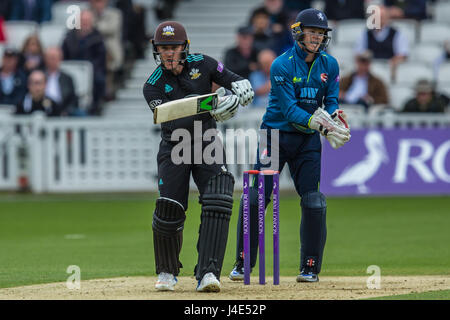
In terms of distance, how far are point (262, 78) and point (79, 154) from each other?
334 cm

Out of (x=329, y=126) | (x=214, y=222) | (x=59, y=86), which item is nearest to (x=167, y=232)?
(x=214, y=222)

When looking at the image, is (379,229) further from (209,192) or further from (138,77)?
(138,77)

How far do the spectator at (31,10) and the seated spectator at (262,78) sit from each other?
17.2ft

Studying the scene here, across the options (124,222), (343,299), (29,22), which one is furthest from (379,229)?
(29,22)

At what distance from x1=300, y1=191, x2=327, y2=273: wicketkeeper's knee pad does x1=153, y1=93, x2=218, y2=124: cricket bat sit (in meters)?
1.33

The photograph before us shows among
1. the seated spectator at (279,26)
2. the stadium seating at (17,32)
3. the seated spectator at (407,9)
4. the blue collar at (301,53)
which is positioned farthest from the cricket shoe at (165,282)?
the stadium seating at (17,32)

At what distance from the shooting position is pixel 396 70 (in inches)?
728

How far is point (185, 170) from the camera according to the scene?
806 cm

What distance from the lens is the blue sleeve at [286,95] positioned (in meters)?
8.46

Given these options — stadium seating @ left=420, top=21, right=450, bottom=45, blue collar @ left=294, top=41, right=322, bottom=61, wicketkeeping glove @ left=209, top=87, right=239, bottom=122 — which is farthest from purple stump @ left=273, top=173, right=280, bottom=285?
stadium seating @ left=420, top=21, right=450, bottom=45

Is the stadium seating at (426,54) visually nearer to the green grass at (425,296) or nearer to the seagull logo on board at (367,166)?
the seagull logo on board at (367,166)

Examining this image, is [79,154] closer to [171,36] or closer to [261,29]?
[261,29]

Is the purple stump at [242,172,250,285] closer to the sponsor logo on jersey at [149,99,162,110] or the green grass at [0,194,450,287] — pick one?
the sponsor logo on jersey at [149,99,162,110]

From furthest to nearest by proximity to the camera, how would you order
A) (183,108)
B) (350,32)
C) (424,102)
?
(350,32) < (424,102) < (183,108)
